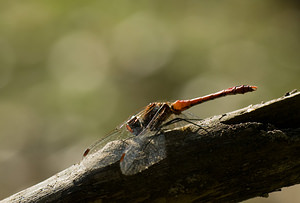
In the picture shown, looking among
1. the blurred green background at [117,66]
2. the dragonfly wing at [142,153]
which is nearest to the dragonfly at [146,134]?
the dragonfly wing at [142,153]

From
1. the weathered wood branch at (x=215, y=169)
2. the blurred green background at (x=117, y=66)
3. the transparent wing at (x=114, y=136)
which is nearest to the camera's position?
the weathered wood branch at (x=215, y=169)

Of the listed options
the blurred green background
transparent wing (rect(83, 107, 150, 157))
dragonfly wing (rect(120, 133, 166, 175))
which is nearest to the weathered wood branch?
dragonfly wing (rect(120, 133, 166, 175))

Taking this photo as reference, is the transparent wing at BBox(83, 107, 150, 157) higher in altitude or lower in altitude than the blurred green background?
lower

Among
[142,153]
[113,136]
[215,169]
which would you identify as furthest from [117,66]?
[215,169]

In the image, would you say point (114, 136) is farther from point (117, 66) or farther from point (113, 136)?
point (117, 66)

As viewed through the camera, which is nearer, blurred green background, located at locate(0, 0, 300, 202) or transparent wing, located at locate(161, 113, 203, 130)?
transparent wing, located at locate(161, 113, 203, 130)

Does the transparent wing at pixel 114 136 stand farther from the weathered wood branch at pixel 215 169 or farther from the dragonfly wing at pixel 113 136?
the weathered wood branch at pixel 215 169

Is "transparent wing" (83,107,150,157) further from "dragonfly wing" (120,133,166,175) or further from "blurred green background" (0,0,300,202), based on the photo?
"blurred green background" (0,0,300,202)
